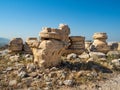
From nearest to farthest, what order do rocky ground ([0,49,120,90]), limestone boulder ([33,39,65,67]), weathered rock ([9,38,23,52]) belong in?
1. rocky ground ([0,49,120,90])
2. limestone boulder ([33,39,65,67])
3. weathered rock ([9,38,23,52])

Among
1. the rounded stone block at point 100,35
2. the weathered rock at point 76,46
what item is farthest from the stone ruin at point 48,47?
the rounded stone block at point 100,35

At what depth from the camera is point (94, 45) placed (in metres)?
20.2

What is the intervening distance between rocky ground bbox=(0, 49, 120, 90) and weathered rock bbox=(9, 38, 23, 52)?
3.68 metres

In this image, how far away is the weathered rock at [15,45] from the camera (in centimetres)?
1795

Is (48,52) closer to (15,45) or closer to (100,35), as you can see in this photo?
(15,45)

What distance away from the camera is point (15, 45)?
18016 millimetres

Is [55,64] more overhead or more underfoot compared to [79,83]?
more overhead

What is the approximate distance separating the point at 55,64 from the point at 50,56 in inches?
27.1

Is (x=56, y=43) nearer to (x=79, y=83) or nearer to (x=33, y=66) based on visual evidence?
(x=33, y=66)

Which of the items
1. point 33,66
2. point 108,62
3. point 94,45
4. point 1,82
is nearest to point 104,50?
point 94,45

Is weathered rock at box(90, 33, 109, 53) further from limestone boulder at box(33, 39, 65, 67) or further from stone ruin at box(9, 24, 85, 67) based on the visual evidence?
limestone boulder at box(33, 39, 65, 67)

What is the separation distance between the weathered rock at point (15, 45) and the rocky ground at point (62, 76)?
368 cm

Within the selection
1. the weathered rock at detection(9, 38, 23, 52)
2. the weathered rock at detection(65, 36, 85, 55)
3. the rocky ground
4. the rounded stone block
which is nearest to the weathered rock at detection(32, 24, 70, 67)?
the rocky ground

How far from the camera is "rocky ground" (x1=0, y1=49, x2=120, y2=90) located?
1029 cm
